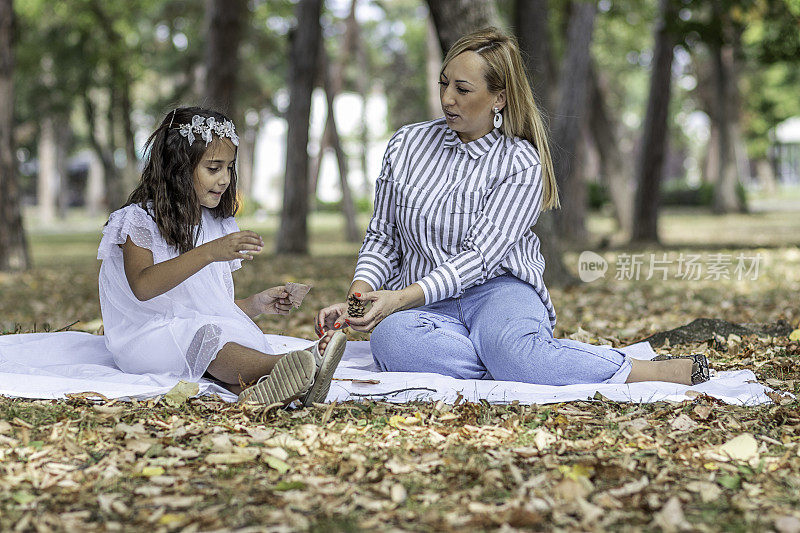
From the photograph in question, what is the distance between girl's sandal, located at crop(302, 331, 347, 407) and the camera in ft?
11.0

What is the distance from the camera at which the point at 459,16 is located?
23.8 feet

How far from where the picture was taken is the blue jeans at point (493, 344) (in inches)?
154

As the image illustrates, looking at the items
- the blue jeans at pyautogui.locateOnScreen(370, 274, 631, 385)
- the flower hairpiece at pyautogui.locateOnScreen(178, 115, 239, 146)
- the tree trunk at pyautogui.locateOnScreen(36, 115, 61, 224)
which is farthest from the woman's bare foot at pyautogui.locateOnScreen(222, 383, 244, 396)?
the tree trunk at pyautogui.locateOnScreen(36, 115, 61, 224)

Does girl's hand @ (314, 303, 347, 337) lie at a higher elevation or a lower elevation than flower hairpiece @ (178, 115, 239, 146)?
lower

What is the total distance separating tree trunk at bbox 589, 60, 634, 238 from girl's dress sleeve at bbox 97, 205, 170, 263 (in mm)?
13964

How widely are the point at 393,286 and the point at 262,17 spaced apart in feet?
64.5

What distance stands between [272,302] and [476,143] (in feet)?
3.86

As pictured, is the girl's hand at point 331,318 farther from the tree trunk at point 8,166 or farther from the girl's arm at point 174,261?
the tree trunk at point 8,166

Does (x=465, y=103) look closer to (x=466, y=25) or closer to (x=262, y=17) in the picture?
(x=466, y=25)

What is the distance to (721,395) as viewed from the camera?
3.74m

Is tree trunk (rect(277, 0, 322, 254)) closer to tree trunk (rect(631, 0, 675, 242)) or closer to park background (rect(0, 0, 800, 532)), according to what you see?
park background (rect(0, 0, 800, 532))

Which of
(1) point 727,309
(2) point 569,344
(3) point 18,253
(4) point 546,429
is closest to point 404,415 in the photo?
(4) point 546,429

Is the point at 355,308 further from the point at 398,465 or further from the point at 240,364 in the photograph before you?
the point at 398,465

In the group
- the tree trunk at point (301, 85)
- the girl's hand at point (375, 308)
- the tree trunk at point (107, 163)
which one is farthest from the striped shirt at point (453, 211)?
the tree trunk at point (107, 163)
